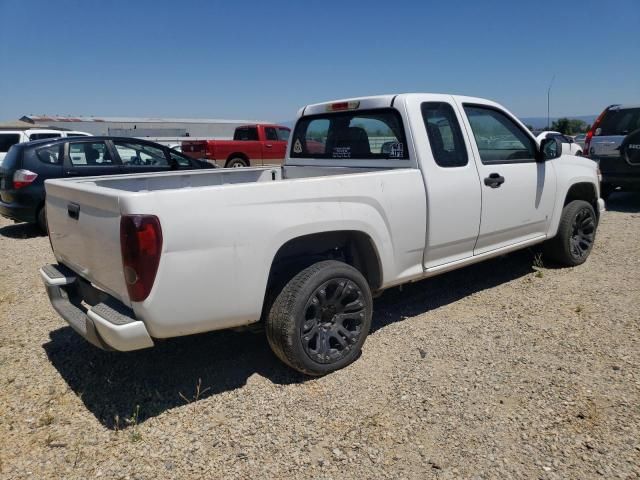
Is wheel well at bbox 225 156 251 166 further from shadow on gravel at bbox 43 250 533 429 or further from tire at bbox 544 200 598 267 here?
shadow on gravel at bbox 43 250 533 429

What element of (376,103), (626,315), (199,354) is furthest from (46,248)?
(626,315)

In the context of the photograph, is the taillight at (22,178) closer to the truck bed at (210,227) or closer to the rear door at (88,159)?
the rear door at (88,159)

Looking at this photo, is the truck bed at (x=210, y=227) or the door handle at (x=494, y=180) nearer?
the truck bed at (x=210, y=227)

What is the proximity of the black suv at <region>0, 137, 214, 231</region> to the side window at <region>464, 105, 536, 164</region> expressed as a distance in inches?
234

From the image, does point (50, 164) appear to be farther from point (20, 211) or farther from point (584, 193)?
point (584, 193)

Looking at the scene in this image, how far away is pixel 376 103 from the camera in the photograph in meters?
4.19

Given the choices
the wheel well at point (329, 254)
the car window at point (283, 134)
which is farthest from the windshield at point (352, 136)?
the car window at point (283, 134)

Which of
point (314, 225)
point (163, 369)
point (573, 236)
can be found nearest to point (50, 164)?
point (163, 369)

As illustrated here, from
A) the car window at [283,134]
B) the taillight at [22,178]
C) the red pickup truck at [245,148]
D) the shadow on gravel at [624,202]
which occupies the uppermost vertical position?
the car window at [283,134]

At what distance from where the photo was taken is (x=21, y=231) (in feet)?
29.1

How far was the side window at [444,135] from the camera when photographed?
4027 mm

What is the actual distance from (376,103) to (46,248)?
5647mm

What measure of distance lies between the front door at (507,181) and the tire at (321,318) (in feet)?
4.93

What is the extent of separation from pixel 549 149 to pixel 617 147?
5000 mm
